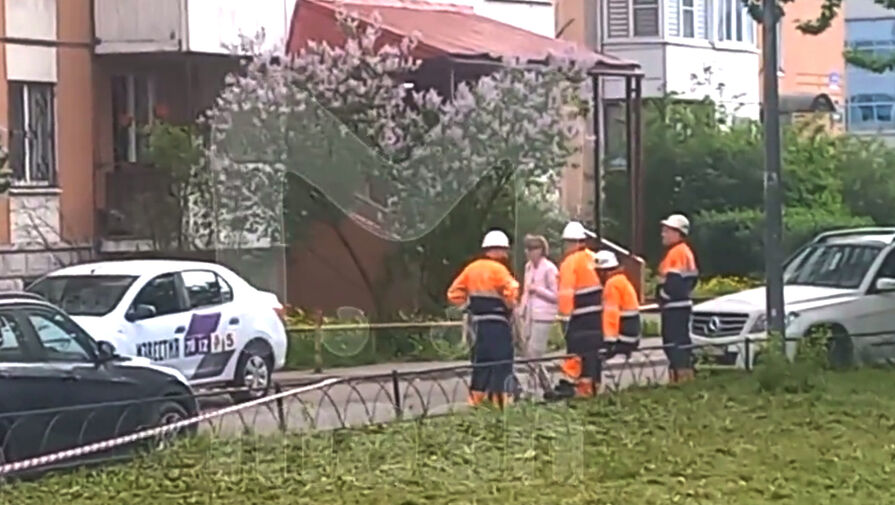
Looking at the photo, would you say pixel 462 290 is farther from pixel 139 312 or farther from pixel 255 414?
pixel 139 312

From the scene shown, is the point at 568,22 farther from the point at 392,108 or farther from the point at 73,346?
the point at 73,346

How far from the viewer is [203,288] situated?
69.8 feet

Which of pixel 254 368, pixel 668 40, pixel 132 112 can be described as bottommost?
pixel 254 368

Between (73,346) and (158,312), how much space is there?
196 inches

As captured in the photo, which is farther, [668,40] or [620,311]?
[668,40]

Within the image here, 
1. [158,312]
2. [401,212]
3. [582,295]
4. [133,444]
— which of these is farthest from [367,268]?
[133,444]

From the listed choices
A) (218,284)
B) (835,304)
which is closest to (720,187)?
(835,304)

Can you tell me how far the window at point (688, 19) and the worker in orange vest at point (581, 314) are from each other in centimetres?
2438

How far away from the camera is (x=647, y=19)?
4200 centimetres

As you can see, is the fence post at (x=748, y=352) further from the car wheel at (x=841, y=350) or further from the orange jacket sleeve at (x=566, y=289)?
the orange jacket sleeve at (x=566, y=289)

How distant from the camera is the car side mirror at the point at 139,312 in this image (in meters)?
20.0

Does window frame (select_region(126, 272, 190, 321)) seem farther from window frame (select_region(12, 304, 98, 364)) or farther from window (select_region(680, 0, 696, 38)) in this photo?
window (select_region(680, 0, 696, 38))

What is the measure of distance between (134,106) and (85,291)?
1093 cm

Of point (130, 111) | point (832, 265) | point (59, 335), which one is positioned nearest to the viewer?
point (59, 335)
